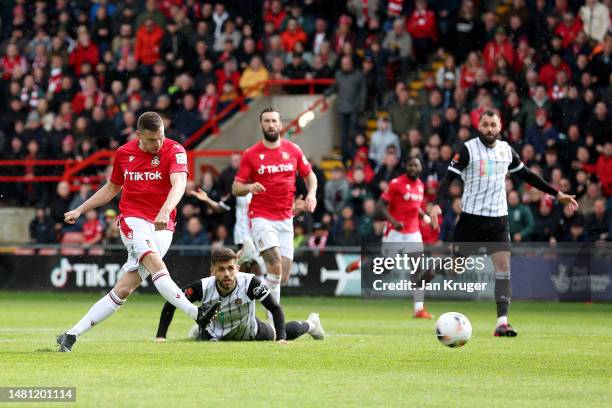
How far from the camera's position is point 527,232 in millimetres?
23078

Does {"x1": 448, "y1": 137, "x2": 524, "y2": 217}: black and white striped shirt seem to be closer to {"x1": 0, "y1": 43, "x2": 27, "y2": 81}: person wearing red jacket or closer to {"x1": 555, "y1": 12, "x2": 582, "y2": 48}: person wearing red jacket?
{"x1": 555, "y1": 12, "x2": 582, "y2": 48}: person wearing red jacket

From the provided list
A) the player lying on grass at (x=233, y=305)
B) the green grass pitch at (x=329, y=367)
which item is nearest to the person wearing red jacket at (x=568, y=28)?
the green grass pitch at (x=329, y=367)

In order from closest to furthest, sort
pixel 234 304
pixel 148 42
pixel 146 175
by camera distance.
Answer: pixel 146 175
pixel 234 304
pixel 148 42

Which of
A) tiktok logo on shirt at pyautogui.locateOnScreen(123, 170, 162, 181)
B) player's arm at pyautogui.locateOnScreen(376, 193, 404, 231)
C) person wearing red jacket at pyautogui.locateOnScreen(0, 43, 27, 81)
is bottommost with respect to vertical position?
player's arm at pyautogui.locateOnScreen(376, 193, 404, 231)

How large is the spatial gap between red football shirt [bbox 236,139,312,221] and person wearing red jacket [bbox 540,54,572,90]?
11.0m

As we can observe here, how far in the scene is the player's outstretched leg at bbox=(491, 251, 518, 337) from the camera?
14102 mm

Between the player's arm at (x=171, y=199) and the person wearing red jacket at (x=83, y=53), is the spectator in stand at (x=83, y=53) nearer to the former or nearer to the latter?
the person wearing red jacket at (x=83, y=53)

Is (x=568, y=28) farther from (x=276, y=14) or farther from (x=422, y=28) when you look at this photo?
(x=276, y=14)

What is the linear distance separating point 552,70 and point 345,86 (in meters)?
4.47

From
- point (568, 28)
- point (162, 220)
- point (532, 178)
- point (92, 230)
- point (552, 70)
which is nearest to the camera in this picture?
point (162, 220)

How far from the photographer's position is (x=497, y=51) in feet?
84.3

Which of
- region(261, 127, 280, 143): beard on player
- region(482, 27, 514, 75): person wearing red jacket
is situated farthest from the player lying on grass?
region(482, 27, 514, 75): person wearing red jacket

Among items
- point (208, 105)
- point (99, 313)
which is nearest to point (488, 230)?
point (99, 313)

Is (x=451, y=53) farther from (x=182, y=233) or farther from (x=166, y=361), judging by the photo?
(x=166, y=361)
